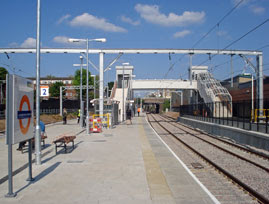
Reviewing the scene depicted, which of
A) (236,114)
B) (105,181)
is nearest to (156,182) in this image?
(105,181)

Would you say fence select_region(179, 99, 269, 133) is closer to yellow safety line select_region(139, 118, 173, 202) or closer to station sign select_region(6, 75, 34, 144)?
yellow safety line select_region(139, 118, 173, 202)

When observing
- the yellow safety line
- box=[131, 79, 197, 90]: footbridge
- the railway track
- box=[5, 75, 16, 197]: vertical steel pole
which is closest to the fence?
the railway track

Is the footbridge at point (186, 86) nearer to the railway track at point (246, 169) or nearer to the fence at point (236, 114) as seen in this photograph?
the fence at point (236, 114)

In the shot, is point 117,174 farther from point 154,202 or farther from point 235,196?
point 235,196

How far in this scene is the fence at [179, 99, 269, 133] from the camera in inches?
692

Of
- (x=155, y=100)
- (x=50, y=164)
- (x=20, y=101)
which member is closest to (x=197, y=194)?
(x=20, y=101)

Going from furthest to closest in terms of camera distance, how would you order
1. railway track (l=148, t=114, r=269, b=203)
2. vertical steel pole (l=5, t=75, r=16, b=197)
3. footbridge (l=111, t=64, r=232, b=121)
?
footbridge (l=111, t=64, r=232, b=121) < railway track (l=148, t=114, r=269, b=203) < vertical steel pole (l=5, t=75, r=16, b=197)

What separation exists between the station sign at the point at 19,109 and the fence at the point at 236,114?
444 inches

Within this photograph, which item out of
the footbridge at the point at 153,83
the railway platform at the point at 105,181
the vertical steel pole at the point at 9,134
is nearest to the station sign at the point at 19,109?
the vertical steel pole at the point at 9,134

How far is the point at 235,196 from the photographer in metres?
6.73

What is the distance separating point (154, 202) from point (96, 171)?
3202 millimetres

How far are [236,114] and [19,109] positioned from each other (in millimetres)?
15823

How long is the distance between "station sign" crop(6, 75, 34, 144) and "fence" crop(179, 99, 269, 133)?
11.3 m

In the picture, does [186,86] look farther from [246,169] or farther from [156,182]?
[156,182]
